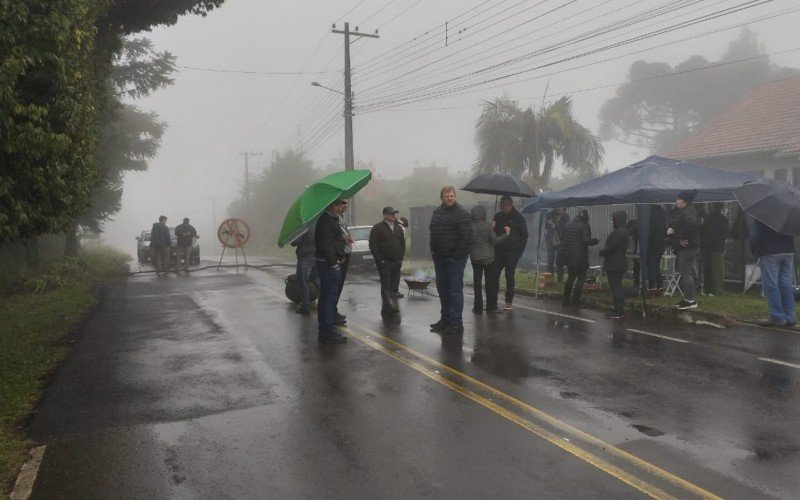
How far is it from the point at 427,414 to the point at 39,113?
5.14 m

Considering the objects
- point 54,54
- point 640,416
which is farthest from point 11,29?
point 640,416

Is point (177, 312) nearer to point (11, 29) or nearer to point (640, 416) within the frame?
point (11, 29)

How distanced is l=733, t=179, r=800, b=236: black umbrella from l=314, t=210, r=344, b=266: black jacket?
615cm

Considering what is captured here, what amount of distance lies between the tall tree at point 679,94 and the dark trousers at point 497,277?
4380 cm

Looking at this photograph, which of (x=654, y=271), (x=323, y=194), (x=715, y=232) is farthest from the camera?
(x=654, y=271)

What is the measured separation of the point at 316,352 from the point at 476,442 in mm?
3461

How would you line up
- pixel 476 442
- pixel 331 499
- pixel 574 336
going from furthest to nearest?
pixel 574 336 < pixel 476 442 < pixel 331 499

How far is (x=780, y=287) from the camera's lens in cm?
916

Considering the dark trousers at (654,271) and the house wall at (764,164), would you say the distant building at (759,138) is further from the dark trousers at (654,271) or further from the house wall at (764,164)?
the dark trousers at (654,271)

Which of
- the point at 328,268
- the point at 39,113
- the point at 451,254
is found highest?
the point at 39,113

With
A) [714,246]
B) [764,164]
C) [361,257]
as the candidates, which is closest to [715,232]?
[714,246]

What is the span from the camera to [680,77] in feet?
180

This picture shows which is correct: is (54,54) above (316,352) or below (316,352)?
above

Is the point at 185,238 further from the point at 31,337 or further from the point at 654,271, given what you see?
the point at 654,271
